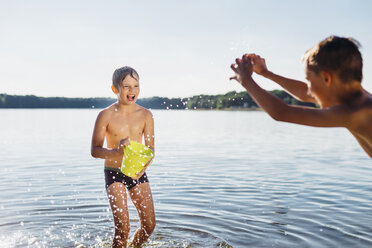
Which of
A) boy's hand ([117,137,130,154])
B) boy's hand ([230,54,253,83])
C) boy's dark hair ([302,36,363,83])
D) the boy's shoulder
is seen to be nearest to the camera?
boy's dark hair ([302,36,363,83])

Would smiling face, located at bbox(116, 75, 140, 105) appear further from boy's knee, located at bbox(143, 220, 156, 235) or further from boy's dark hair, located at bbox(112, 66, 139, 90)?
boy's knee, located at bbox(143, 220, 156, 235)

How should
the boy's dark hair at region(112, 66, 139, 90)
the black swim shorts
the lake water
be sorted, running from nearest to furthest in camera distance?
1. the boy's dark hair at region(112, 66, 139, 90)
2. the black swim shorts
3. the lake water

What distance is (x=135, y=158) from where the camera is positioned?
4824mm

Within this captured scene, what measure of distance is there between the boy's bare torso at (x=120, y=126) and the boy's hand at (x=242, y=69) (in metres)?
2.33

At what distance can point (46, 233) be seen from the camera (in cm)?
657

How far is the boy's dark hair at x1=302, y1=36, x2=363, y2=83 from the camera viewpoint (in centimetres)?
295

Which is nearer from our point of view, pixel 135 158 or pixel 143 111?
pixel 135 158

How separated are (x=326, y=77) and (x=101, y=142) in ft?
9.47

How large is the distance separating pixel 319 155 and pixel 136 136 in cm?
1312

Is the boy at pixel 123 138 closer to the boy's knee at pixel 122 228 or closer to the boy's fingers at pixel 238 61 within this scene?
the boy's knee at pixel 122 228

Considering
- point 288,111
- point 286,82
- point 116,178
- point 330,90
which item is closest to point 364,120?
point 330,90

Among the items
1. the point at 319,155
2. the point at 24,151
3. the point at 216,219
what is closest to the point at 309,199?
the point at 216,219

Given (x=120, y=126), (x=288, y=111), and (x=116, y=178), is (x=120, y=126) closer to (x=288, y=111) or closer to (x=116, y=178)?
(x=116, y=178)

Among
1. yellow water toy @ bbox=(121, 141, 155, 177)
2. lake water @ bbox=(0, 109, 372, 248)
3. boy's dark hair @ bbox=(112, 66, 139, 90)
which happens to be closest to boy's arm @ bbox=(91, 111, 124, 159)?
yellow water toy @ bbox=(121, 141, 155, 177)
